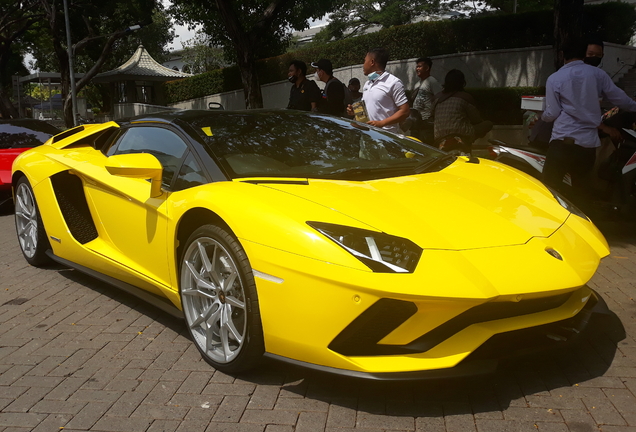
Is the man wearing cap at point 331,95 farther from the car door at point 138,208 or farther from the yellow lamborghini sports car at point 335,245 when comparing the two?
the car door at point 138,208

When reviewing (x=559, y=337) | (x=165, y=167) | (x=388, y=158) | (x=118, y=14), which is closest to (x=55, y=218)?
(x=165, y=167)

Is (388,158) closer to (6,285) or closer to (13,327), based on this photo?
(13,327)

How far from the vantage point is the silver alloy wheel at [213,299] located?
10.4 ft

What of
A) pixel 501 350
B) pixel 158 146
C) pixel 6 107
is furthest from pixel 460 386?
pixel 6 107

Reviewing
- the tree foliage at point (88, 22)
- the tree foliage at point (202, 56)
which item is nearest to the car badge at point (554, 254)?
the tree foliage at point (88, 22)

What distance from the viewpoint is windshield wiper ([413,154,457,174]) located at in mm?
3824

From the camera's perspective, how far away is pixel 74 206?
4738mm

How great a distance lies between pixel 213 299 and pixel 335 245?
0.93 meters

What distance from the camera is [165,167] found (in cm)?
391

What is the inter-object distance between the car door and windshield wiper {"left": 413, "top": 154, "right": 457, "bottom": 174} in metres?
1.38

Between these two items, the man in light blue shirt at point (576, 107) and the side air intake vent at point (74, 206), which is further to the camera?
the man in light blue shirt at point (576, 107)

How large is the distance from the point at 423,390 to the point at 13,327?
2.74 meters

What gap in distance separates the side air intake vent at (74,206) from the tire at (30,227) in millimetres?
461

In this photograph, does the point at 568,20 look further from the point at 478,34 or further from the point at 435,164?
the point at 435,164
